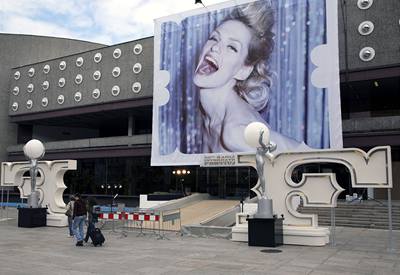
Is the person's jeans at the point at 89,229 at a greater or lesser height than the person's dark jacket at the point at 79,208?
lesser

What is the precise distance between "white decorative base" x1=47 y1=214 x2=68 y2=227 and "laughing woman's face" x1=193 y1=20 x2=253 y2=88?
15.4 meters

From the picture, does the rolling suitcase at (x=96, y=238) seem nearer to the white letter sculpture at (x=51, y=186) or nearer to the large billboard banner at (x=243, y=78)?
the white letter sculpture at (x=51, y=186)

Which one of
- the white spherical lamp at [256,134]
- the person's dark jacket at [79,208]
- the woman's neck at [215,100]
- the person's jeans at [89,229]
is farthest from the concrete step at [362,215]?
the person's dark jacket at [79,208]

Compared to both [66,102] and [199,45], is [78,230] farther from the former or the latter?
[66,102]

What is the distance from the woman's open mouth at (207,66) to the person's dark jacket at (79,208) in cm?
1944

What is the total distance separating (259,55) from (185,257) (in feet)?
68.0

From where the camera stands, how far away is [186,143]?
34.4m

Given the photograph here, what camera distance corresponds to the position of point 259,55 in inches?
1256

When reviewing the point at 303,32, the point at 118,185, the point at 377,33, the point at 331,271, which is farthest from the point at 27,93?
the point at 331,271

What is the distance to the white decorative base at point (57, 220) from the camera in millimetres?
22734

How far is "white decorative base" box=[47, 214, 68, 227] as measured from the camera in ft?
74.6

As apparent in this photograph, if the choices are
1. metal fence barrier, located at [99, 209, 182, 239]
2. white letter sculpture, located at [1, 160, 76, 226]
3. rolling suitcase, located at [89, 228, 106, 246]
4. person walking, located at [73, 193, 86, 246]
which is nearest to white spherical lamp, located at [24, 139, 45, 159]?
white letter sculpture, located at [1, 160, 76, 226]

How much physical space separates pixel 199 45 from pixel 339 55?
10.3m

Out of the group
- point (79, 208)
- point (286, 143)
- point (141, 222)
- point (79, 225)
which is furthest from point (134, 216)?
point (286, 143)
